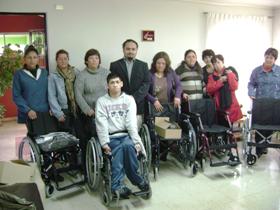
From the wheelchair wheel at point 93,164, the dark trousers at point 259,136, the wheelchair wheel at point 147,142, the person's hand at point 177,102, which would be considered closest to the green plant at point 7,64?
the wheelchair wheel at point 93,164

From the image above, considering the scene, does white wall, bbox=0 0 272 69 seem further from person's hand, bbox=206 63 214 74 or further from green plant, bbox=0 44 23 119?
green plant, bbox=0 44 23 119

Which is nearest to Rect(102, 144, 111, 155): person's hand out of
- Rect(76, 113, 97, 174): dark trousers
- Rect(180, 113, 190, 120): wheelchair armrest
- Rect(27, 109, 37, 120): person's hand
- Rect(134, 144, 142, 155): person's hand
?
Rect(134, 144, 142, 155): person's hand

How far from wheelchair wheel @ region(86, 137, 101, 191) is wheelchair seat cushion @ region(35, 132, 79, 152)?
0.20 m

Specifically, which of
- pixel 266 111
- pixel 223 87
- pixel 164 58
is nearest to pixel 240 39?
pixel 223 87

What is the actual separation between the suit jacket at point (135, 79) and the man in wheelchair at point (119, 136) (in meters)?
0.47

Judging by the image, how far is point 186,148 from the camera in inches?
142

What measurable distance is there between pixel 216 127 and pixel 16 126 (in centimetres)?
427

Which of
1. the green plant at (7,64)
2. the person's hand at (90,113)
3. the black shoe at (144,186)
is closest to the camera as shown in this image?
the green plant at (7,64)

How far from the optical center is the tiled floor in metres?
2.86

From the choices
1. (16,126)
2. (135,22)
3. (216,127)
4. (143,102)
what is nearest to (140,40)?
(135,22)

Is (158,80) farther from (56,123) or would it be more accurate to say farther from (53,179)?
(53,179)

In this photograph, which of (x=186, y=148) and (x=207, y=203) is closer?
(x=207, y=203)

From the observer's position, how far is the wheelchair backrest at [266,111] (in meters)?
3.88

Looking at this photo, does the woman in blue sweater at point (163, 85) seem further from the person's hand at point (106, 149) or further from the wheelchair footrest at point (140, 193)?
the person's hand at point (106, 149)
